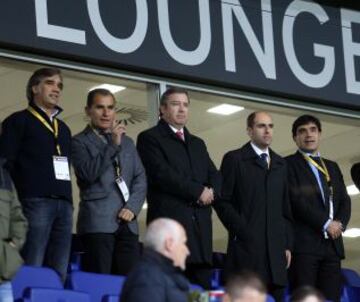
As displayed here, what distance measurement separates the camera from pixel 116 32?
32.4ft

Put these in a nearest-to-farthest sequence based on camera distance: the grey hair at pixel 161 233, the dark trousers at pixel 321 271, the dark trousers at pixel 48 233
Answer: the grey hair at pixel 161 233
the dark trousers at pixel 48 233
the dark trousers at pixel 321 271

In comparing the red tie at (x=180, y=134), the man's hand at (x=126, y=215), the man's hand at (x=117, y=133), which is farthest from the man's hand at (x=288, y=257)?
the man's hand at (x=117, y=133)

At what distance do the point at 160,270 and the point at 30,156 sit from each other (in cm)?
246

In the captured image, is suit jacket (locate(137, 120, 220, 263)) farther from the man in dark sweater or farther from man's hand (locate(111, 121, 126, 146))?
the man in dark sweater

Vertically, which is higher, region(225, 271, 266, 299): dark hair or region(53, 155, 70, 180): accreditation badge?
region(53, 155, 70, 180): accreditation badge

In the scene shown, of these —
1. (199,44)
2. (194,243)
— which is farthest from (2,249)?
(199,44)

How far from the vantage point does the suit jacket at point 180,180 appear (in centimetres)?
838

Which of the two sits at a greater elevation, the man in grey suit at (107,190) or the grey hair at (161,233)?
the man in grey suit at (107,190)

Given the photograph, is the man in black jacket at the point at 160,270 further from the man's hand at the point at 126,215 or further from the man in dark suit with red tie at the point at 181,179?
the man in dark suit with red tie at the point at 181,179

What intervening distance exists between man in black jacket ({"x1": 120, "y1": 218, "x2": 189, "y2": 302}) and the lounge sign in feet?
12.4

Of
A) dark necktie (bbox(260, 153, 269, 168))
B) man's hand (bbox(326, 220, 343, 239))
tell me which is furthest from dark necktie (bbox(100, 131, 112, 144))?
man's hand (bbox(326, 220, 343, 239))

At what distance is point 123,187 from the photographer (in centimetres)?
835

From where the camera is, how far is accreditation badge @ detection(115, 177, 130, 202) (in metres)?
8.33

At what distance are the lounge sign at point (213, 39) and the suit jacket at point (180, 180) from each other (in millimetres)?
1379
